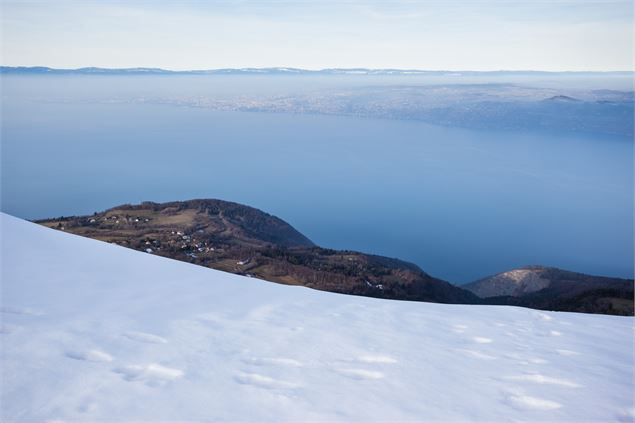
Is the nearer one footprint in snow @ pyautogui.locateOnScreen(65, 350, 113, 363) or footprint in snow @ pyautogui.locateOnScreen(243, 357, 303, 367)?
footprint in snow @ pyautogui.locateOnScreen(65, 350, 113, 363)

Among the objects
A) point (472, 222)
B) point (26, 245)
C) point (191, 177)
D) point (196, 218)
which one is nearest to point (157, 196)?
point (191, 177)

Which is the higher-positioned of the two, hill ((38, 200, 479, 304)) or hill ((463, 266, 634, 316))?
hill ((38, 200, 479, 304))

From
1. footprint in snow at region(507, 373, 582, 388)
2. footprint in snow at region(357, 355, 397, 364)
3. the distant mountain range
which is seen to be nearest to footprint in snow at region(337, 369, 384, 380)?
footprint in snow at region(357, 355, 397, 364)

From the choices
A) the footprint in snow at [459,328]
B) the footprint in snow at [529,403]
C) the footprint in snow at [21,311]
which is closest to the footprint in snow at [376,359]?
the footprint in snow at [529,403]

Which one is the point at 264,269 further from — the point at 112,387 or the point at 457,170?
the point at 457,170

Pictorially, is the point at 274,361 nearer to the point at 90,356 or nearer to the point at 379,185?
the point at 90,356

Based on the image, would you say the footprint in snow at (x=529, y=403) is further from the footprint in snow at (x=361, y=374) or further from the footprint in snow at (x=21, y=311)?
the footprint in snow at (x=21, y=311)

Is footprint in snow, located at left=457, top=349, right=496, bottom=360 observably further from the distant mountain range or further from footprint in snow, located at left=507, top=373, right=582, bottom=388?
the distant mountain range
